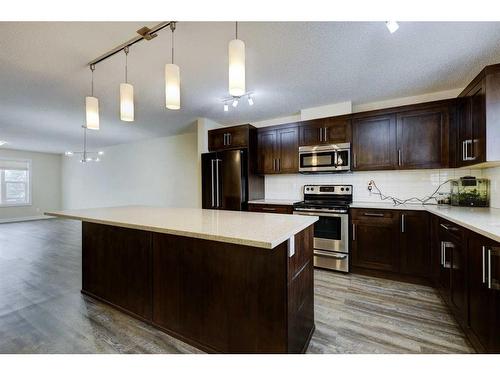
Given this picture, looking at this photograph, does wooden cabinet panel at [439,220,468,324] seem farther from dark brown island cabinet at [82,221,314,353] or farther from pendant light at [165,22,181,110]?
pendant light at [165,22,181,110]

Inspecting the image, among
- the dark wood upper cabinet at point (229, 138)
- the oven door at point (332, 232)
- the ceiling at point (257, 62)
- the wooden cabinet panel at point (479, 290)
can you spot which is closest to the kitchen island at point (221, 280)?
the wooden cabinet panel at point (479, 290)

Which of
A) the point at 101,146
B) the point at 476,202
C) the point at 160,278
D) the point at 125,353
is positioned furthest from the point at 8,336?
the point at 101,146

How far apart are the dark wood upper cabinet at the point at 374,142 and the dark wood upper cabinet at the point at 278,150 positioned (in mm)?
914

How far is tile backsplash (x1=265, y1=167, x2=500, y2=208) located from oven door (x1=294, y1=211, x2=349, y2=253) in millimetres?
765

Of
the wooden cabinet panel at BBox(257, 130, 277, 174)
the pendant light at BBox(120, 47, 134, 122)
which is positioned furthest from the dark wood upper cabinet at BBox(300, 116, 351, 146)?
the pendant light at BBox(120, 47, 134, 122)

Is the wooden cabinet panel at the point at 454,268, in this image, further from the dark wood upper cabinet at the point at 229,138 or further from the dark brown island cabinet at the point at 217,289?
the dark wood upper cabinet at the point at 229,138

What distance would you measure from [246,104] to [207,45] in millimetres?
1561

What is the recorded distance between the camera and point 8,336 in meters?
1.79

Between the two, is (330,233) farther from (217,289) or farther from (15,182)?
(15,182)

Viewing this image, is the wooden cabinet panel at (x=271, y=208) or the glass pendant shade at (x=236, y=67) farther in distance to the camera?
the wooden cabinet panel at (x=271, y=208)

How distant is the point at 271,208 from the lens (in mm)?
3625

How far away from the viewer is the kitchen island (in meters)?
1.35

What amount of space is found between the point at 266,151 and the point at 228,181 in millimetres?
888

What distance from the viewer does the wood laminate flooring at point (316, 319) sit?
1662 millimetres
